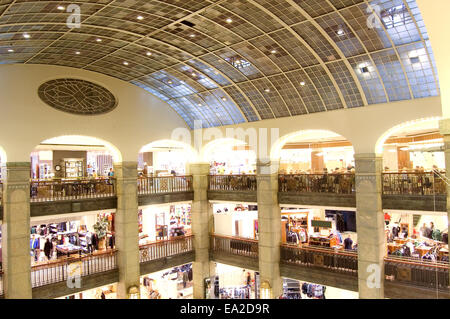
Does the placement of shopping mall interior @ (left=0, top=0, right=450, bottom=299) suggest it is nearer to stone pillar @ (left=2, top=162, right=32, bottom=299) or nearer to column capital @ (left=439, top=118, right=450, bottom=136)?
stone pillar @ (left=2, top=162, right=32, bottom=299)

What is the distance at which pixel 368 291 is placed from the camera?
1391 centimetres

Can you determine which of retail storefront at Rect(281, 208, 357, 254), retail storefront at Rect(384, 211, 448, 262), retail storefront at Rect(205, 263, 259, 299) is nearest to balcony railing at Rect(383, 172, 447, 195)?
retail storefront at Rect(384, 211, 448, 262)

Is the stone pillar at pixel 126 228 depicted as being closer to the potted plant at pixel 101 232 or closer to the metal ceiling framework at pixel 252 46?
the potted plant at pixel 101 232

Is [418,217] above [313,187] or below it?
below

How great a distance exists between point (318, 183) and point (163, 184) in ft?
27.2

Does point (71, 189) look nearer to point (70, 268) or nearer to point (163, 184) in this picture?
point (70, 268)

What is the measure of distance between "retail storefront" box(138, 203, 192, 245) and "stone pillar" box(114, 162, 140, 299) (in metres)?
2.98

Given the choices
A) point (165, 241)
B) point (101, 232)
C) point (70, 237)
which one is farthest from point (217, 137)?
point (70, 237)

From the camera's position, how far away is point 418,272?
13188 mm
